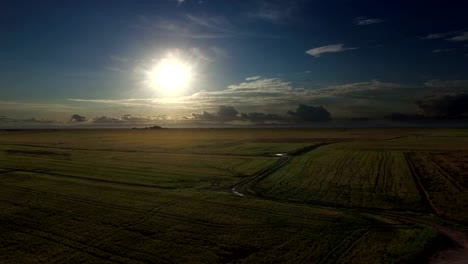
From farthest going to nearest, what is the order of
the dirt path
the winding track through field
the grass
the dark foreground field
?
the grass → the dark foreground field → the winding track through field → the dirt path

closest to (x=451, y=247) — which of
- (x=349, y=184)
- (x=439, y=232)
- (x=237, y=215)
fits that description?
(x=439, y=232)

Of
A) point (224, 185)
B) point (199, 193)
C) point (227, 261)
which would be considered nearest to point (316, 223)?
point (227, 261)

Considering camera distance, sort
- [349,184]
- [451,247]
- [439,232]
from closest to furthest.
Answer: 1. [451,247]
2. [439,232]
3. [349,184]

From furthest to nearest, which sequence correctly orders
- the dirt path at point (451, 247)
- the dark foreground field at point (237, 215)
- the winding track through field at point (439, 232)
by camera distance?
the dark foreground field at point (237, 215) < the winding track through field at point (439, 232) < the dirt path at point (451, 247)

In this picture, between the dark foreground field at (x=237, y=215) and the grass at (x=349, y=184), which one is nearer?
the dark foreground field at (x=237, y=215)

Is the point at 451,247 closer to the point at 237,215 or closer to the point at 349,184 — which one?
the point at 237,215

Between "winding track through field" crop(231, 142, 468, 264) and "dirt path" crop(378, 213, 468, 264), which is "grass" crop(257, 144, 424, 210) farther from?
"dirt path" crop(378, 213, 468, 264)

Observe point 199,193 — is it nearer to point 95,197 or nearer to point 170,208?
point 170,208

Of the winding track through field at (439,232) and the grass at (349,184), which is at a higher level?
the grass at (349,184)

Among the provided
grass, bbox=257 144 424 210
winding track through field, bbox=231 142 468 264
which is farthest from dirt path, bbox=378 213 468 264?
grass, bbox=257 144 424 210

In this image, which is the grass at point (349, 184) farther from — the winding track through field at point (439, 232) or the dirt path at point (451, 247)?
the dirt path at point (451, 247)

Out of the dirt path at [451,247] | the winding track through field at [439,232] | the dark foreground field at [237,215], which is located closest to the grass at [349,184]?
the dark foreground field at [237,215]
